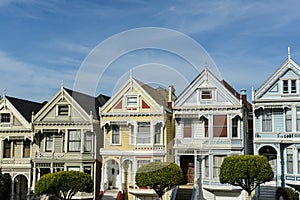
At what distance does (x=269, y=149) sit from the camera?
33.0 m

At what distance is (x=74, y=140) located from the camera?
118 feet

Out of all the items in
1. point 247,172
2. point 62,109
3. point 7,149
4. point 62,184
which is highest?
point 62,109

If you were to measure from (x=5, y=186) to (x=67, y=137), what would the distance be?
5915mm

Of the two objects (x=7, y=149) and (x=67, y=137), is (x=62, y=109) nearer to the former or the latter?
(x=67, y=137)

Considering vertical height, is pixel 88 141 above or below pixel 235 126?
below

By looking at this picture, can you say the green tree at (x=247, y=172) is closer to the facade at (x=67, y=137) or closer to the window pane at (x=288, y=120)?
the window pane at (x=288, y=120)

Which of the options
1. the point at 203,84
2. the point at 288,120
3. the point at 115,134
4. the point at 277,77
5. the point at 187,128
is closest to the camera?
the point at 288,120

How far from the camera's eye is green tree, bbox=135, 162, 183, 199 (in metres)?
29.5

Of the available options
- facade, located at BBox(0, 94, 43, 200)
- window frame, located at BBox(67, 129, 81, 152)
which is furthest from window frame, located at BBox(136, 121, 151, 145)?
facade, located at BBox(0, 94, 43, 200)

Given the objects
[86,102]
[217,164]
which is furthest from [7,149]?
[217,164]

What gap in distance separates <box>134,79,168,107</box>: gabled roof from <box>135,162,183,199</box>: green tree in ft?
19.2

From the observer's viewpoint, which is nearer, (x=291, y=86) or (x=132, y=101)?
(x=291, y=86)

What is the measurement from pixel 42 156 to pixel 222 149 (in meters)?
14.2

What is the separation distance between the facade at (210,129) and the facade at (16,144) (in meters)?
12.1
